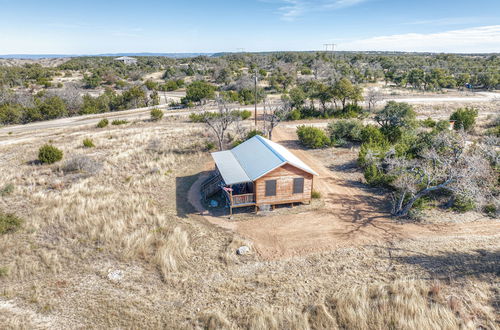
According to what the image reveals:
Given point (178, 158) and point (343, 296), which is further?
point (178, 158)

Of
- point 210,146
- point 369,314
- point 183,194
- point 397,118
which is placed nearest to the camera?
point 369,314

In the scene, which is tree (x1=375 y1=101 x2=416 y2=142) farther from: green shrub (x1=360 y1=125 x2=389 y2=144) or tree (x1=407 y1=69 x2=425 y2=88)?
tree (x1=407 y1=69 x2=425 y2=88)

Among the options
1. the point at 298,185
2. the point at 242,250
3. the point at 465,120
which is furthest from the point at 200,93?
the point at 242,250

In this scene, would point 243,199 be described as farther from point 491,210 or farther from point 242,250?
point 491,210

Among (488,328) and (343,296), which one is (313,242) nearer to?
(343,296)

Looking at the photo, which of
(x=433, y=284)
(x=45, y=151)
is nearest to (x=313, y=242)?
(x=433, y=284)

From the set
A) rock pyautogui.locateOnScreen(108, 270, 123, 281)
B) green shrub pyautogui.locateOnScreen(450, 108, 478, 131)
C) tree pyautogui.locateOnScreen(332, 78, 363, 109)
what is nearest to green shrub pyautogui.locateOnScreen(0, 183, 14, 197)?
rock pyautogui.locateOnScreen(108, 270, 123, 281)
